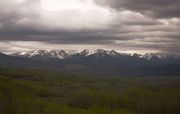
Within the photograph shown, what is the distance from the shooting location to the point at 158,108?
463 ft

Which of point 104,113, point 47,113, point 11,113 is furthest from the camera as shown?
point 104,113

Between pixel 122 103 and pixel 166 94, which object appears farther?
pixel 166 94

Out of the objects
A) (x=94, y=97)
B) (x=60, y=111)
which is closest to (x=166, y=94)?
(x=94, y=97)

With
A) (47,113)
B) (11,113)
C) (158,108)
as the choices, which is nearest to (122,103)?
(158,108)

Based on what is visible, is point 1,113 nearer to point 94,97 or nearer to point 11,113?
point 11,113

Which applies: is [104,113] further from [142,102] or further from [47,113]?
[142,102]

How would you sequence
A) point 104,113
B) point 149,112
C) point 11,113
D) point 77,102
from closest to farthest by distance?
point 11,113
point 104,113
point 149,112
point 77,102

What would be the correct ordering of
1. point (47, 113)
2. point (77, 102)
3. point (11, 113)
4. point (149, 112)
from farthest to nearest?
point (77, 102)
point (149, 112)
point (47, 113)
point (11, 113)

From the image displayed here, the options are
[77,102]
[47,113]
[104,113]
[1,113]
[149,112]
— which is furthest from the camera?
[77,102]

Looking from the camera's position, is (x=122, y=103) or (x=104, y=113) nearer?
(x=104, y=113)

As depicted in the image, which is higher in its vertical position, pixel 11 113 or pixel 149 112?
pixel 11 113

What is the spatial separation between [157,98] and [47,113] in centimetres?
6802

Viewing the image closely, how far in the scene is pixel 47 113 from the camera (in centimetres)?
9662

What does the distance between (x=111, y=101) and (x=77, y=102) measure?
1390 cm
